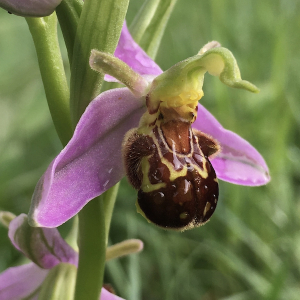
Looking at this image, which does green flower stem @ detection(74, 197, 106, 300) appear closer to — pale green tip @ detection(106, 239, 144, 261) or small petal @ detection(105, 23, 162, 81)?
pale green tip @ detection(106, 239, 144, 261)

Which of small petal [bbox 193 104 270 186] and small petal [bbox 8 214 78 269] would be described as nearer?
small petal [bbox 8 214 78 269]

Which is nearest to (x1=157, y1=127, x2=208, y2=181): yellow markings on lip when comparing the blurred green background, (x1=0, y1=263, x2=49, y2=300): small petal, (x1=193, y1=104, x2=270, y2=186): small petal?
(x1=193, y1=104, x2=270, y2=186): small petal

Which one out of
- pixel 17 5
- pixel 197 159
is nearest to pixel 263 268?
pixel 197 159

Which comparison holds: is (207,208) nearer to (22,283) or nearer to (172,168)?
(172,168)

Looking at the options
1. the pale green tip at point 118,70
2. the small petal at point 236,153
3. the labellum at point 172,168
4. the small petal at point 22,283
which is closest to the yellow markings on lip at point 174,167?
the labellum at point 172,168

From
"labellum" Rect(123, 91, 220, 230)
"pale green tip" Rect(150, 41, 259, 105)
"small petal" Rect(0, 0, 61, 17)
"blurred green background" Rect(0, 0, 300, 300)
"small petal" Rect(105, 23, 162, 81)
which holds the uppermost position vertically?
"small petal" Rect(0, 0, 61, 17)

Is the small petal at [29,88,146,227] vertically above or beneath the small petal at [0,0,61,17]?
beneath
